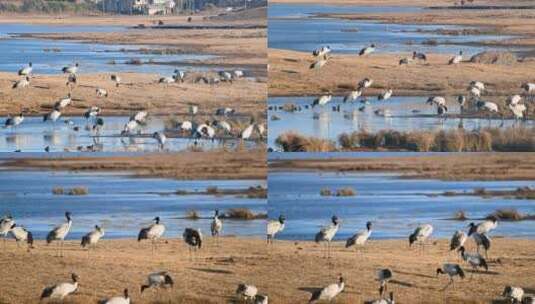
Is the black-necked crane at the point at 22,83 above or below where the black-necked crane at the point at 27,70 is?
below

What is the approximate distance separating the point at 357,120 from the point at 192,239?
8.27 feet

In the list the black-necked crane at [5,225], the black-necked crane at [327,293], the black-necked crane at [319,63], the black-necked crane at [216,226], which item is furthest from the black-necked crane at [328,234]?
the black-necked crane at [5,225]

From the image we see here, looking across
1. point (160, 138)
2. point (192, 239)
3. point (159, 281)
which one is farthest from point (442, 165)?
point (159, 281)

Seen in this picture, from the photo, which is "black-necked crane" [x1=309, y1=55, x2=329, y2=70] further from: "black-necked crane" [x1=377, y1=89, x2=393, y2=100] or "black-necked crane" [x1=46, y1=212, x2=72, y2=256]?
"black-necked crane" [x1=46, y1=212, x2=72, y2=256]

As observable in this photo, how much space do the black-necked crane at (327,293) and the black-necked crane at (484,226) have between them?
2.01 meters

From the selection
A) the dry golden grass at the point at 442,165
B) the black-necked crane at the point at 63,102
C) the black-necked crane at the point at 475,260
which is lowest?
the black-necked crane at the point at 475,260

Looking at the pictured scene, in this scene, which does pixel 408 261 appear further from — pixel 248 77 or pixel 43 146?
pixel 43 146

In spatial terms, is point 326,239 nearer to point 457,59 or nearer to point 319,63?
point 319,63

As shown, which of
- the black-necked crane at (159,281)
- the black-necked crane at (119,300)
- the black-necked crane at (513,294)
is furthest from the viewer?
the black-necked crane at (159,281)

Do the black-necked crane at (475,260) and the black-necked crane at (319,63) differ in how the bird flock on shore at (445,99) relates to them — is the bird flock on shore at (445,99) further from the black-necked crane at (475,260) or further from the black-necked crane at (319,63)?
the black-necked crane at (475,260)

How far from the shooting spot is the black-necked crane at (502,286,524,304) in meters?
18.3

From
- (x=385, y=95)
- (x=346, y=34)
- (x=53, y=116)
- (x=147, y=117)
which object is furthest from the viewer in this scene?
(x=385, y=95)

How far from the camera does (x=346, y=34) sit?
64.8 ft

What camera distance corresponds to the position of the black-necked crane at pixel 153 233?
19.5 metres
